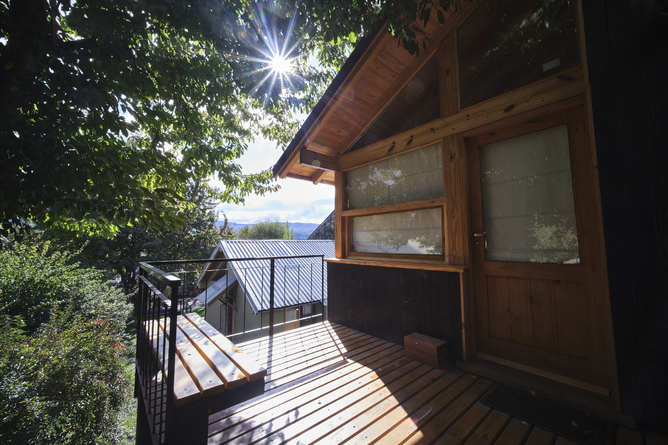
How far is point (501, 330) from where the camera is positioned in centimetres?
238

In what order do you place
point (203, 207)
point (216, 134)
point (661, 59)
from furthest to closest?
point (203, 207), point (216, 134), point (661, 59)

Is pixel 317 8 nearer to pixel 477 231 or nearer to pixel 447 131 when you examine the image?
pixel 447 131

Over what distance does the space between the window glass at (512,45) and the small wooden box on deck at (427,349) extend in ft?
8.27

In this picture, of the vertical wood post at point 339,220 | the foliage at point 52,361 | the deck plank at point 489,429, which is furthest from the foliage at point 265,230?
the deck plank at point 489,429

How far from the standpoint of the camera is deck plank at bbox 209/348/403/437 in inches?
66.7

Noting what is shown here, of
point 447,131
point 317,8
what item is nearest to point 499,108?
point 447,131

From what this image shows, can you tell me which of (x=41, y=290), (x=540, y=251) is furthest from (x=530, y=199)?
(x=41, y=290)

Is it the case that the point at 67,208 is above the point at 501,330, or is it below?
above

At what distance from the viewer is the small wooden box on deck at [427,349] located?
2.38 meters

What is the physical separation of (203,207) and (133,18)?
17.6m

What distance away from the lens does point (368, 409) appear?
5.98 feet

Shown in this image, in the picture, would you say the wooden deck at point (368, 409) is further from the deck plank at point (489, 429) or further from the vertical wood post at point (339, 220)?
the vertical wood post at point (339, 220)

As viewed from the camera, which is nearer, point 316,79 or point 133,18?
point 133,18

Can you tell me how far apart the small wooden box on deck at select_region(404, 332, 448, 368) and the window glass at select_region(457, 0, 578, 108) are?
2520 millimetres
